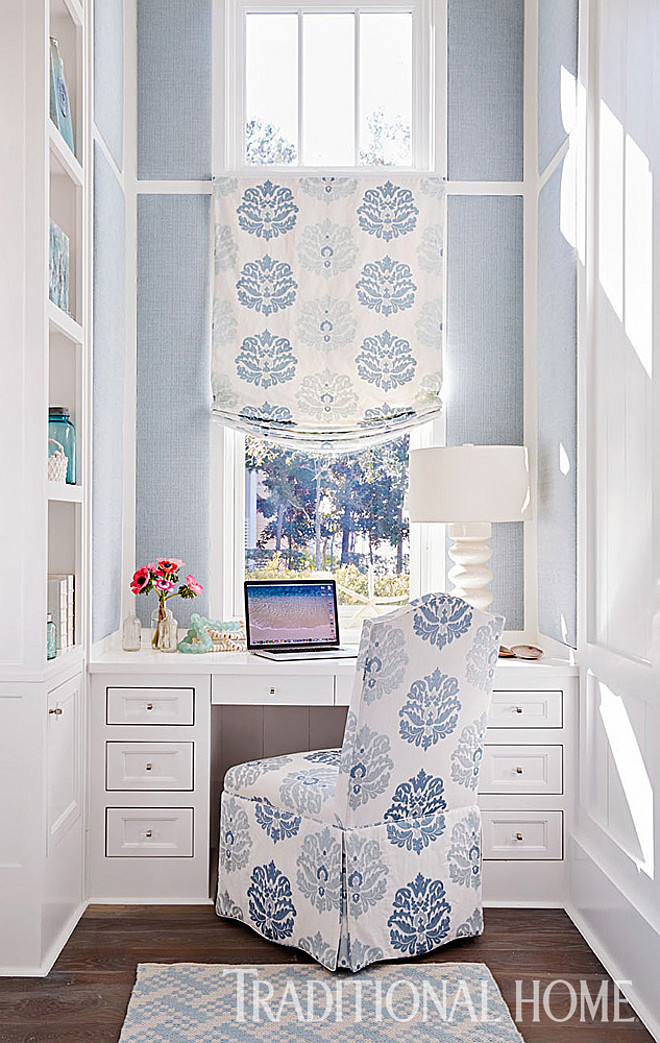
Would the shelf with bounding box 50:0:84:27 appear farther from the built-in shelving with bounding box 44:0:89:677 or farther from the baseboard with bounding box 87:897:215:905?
the baseboard with bounding box 87:897:215:905

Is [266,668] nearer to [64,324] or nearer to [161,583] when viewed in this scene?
[161,583]

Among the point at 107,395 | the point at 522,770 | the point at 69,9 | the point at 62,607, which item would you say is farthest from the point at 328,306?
the point at 522,770

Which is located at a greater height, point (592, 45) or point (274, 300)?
point (592, 45)

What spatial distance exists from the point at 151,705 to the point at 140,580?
20.5 inches

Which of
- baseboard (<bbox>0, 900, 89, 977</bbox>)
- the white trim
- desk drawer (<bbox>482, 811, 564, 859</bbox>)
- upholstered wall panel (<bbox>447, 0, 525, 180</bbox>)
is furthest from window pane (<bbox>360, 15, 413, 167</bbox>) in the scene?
baseboard (<bbox>0, 900, 89, 977</bbox>)

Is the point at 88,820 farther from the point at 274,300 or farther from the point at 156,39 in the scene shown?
the point at 156,39

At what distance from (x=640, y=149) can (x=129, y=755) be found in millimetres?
2325

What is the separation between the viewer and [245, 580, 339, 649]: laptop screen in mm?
3582

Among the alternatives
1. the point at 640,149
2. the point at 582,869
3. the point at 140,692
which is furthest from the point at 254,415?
the point at 582,869

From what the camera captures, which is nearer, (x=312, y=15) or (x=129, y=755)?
(x=129, y=755)

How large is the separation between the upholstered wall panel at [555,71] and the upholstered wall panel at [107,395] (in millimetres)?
1556

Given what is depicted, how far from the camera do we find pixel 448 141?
3.88 meters

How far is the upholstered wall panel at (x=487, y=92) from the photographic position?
→ 12.7 feet

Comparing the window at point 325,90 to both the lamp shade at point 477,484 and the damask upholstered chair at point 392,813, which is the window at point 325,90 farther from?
the damask upholstered chair at point 392,813
